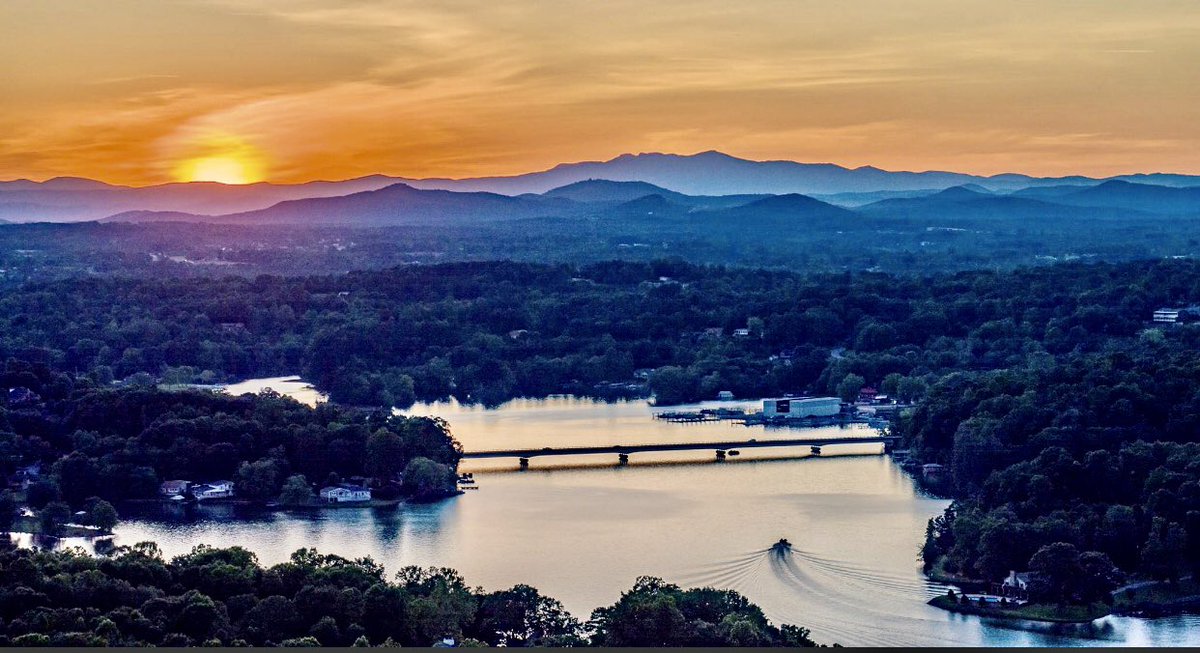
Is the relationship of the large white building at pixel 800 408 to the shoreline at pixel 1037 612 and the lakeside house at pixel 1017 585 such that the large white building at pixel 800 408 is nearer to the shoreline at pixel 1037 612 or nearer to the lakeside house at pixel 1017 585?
the lakeside house at pixel 1017 585

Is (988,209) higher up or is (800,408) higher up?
(988,209)

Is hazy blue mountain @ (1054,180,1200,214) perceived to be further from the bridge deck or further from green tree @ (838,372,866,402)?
the bridge deck

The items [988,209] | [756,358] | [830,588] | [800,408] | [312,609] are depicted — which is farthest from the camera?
[988,209]

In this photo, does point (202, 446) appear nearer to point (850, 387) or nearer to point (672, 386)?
point (672, 386)

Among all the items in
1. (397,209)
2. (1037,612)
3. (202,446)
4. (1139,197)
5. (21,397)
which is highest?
(1139,197)

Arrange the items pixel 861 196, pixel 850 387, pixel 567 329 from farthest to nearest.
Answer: pixel 861 196 < pixel 567 329 < pixel 850 387

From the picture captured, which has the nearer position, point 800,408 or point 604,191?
point 800,408

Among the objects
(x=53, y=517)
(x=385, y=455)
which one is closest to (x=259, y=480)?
(x=385, y=455)
